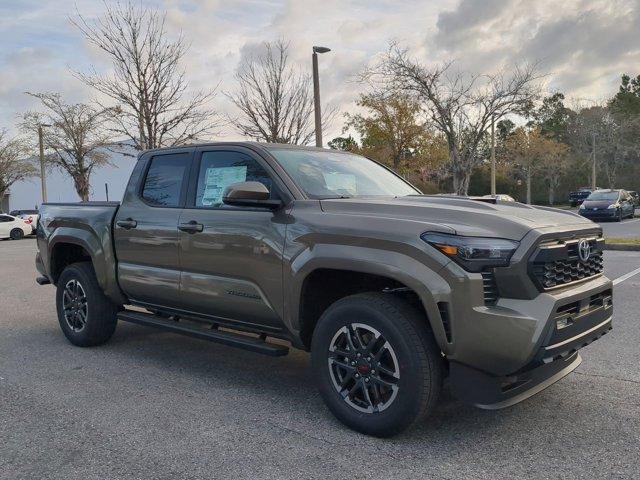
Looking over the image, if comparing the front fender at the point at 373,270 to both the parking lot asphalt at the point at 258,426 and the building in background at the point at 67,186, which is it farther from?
the building in background at the point at 67,186

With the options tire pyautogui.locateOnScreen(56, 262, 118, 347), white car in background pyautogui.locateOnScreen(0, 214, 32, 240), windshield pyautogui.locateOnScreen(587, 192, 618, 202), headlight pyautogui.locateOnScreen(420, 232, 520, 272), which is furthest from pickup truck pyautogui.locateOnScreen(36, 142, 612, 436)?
white car in background pyautogui.locateOnScreen(0, 214, 32, 240)

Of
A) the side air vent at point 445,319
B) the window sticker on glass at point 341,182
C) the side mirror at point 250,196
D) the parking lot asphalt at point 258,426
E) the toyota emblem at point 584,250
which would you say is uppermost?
the window sticker on glass at point 341,182

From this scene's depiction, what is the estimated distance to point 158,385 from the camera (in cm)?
459

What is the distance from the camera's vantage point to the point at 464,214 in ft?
11.1

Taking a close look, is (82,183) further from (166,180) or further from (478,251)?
(478,251)

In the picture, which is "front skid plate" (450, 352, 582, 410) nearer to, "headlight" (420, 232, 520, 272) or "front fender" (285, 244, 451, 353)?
"front fender" (285, 244, 451, 353)

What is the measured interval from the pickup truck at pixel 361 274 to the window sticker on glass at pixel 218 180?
0.5 inches

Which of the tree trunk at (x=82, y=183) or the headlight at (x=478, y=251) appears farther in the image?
the tree trunk at (x=82, y=183)

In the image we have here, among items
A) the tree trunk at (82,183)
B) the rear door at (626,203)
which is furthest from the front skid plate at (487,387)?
the tree trunk at (82,183)

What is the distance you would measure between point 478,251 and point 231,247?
180 centimetres

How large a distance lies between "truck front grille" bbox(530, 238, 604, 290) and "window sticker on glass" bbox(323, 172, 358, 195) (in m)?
1.57

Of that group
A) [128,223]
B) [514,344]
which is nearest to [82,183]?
[128,223]

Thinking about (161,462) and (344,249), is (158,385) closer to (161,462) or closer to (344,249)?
(161,462)

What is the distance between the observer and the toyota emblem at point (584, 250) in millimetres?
3549
